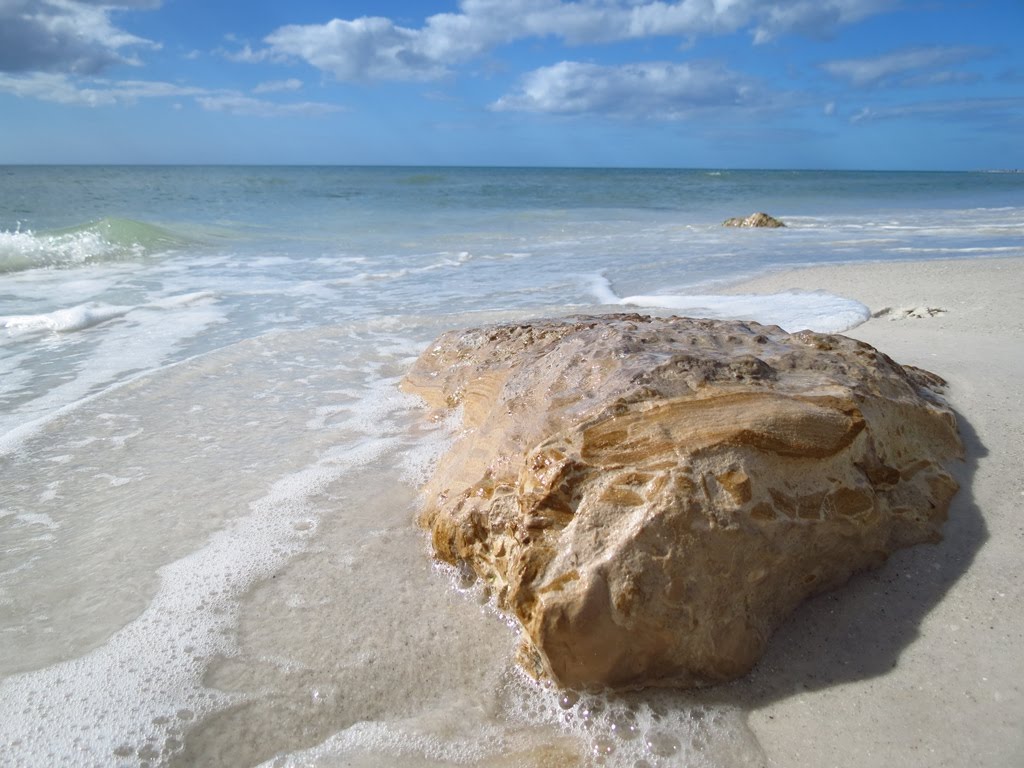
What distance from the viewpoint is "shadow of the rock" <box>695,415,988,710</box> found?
1.83 metres

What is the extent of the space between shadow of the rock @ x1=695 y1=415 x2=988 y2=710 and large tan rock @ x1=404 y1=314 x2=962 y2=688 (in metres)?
0.04

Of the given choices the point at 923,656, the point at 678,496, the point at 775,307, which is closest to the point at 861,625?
the point at 923,656

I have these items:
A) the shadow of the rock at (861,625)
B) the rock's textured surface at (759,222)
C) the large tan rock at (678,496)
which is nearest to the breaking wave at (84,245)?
the large tan rock at (678,496)

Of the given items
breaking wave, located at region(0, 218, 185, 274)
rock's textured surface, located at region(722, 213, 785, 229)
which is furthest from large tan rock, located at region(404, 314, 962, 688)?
rock's textured surface, located at region(722, 213, 785, 229)

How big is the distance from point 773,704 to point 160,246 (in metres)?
12.5

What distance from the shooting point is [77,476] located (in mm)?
3160

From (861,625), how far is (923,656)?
0.16 metres

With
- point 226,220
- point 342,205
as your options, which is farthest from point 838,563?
point 342,205

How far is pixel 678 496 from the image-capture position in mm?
1880

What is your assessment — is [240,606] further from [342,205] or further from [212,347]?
[342,205]

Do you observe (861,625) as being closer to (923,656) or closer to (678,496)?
(923,656)

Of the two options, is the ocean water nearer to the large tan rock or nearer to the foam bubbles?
the foam bubbles

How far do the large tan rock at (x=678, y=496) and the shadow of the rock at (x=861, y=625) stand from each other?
1.7 inches

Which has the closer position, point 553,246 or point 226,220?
point 553,246
